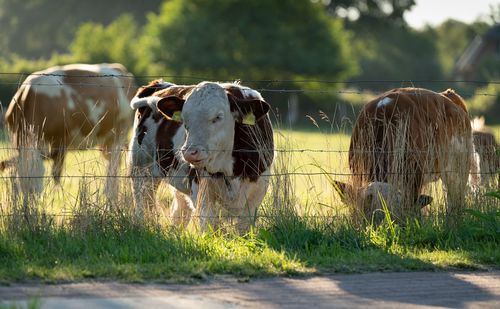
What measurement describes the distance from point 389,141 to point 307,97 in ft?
135

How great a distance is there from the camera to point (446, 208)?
984 centimetres

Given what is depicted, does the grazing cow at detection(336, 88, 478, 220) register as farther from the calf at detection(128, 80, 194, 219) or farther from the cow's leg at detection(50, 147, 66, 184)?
the cow's leg at detection(50, 147, 66, 184)

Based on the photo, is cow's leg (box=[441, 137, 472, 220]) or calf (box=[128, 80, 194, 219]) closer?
cow's leg (box=[441, 137, 472, 220])

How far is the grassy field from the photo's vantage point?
787 centimetres

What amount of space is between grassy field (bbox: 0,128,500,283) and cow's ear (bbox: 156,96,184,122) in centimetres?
80

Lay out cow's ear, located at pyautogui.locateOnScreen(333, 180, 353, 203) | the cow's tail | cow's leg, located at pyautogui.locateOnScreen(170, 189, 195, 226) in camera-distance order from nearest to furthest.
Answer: cow's ear, located at pyautogui.locateOnScreen(333, 180, 353, 203), cow's leg, located at pyautogui.locateOnScreen(170, 189, 195, 226), the cow's tail

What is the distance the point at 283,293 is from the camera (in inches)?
286

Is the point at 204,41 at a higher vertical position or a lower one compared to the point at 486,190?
higher

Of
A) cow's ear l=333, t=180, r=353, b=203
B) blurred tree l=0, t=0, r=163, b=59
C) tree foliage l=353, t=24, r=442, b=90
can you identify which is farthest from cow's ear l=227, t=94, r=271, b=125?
blurred tree l=0, t=0, r=163, b=59

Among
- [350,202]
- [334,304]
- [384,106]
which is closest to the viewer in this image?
[334,304]

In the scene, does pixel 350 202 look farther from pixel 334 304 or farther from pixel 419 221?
pixel 334 304

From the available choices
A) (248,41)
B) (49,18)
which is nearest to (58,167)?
(248,41)

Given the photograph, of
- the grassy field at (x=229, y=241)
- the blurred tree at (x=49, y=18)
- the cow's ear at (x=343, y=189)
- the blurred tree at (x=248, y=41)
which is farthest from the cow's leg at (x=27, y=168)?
the blurred tree at (x=49, y=18)

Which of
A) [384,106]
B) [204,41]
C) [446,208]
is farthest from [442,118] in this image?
[204,41]
